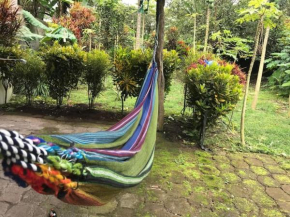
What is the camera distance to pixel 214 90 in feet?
8.96

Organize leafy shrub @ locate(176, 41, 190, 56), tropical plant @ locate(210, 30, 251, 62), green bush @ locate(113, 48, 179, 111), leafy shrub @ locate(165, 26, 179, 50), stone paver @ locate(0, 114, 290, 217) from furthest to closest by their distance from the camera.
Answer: leafy shrub @ locate(165, 26, 179, 50) → leafy shrub @ locate(176, 41, 190, 56) → tropical plant @ locate(210, 30, 251, 62) → green bush @ locate(113, 48, 179, 111) → stone paver @ locate(0, 114, 290, 217)

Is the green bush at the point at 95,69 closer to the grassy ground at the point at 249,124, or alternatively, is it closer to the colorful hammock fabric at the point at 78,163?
the grassy ground at the point at 249,124

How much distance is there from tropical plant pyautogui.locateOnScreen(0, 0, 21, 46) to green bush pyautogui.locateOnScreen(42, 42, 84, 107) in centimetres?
53

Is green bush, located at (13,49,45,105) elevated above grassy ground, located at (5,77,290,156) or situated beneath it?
elevated above

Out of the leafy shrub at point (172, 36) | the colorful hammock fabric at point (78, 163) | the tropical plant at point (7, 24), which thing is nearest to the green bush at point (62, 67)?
the tropical plant at point (7, 24)

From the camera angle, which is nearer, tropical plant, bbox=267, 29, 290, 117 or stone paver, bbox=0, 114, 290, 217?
stone paver, bbox=0, 114, 290, 217

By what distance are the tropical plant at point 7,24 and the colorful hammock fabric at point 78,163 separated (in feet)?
9.32

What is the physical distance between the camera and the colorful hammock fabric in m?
0.88

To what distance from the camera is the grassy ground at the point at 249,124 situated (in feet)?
10.3

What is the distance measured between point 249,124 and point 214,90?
5.67ft

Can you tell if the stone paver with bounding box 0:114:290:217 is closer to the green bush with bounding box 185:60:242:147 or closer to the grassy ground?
the grassy ground

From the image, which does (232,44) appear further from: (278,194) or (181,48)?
(278,194)

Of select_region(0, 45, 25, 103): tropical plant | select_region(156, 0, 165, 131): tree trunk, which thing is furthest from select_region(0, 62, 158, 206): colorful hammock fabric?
select_region(0, 45, 25, 103): tropical plant

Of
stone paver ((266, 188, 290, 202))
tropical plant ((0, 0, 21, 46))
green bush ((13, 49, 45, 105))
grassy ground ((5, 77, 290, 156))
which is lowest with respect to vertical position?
stone paver ((266, 188, 290, 202))
